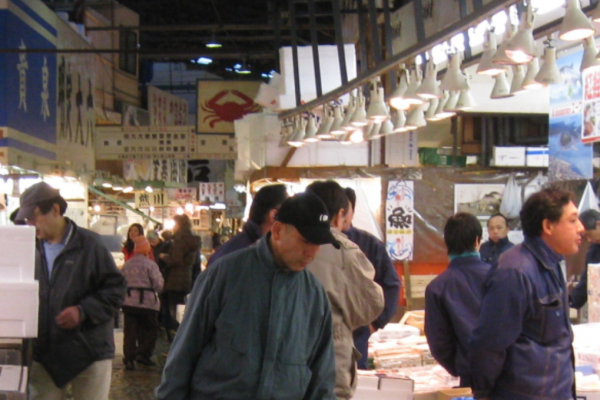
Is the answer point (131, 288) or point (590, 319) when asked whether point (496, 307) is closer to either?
point (590, 319)

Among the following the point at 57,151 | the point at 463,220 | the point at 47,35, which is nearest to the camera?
the point at 463,220

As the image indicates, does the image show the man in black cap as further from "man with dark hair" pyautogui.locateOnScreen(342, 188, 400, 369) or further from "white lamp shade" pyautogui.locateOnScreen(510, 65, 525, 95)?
"white lamp shade" pyautogui.locateOnScreen(510, 65, 525, 95)

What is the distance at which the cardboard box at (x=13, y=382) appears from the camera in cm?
412

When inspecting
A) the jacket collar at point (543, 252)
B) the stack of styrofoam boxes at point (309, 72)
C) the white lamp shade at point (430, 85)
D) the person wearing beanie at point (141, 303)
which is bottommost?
the person wearing beanie at point (141, 303)

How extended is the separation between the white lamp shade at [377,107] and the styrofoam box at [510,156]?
4215mm

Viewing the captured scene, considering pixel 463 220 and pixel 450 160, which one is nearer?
pixel 463 220

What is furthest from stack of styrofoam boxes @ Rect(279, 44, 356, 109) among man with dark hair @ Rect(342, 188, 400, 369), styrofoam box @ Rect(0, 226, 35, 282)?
styrofoam box @ Rect(0, 226, 35, 282)

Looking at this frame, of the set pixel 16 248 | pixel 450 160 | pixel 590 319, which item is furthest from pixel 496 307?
pixel 450 160

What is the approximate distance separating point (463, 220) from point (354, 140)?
474 cm

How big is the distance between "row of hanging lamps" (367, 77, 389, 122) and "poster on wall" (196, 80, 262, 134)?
1033 cm

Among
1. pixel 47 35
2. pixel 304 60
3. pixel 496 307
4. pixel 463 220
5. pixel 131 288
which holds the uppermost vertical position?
pixel 47 35

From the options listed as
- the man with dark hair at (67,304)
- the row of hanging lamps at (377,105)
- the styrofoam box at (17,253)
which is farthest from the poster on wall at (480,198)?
the styrofoam box at (17,253)

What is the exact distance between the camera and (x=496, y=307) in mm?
3826

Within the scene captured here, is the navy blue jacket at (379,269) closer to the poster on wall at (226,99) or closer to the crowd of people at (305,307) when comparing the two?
the crowd of people at (305,307)
